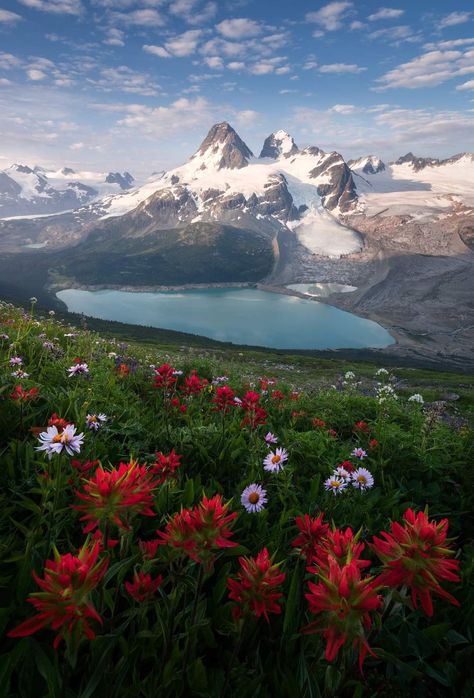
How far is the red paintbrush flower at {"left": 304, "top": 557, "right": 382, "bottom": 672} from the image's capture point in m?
1.46

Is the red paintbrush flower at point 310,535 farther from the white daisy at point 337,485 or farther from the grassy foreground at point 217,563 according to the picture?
the white daisy at point 337,485

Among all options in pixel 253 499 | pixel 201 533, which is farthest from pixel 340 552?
pixel 253 499

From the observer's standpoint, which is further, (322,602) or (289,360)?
(289,360)

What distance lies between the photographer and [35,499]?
12.0 feet

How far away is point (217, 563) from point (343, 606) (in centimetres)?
195

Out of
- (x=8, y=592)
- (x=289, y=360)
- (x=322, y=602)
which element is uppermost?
(x=322, y=602)

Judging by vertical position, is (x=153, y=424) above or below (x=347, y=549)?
below

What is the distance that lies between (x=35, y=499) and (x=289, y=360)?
10647 cm

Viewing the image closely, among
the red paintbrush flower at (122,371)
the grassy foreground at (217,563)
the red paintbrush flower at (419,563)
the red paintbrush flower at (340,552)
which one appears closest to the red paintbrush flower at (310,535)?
the grassy foreground at (217,563)

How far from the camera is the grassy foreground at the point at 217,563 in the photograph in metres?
1.63

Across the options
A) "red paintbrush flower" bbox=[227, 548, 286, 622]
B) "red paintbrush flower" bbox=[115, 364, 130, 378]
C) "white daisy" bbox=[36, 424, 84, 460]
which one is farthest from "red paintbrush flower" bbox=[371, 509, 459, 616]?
"red paintbrush flower" bbox=[115, 364, 130, 378]

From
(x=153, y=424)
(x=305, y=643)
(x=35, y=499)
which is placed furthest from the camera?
(x=153, y=424)

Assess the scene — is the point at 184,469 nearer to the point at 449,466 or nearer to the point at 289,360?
the point at 449,466

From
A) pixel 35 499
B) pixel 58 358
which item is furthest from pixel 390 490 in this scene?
pixel 58 358
